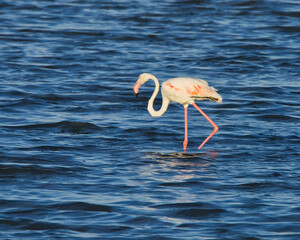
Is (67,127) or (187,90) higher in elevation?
(187,90)

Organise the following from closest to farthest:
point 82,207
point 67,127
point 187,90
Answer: point 82,207, point 187,90, point 67,127

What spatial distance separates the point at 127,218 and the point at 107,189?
1.10 m

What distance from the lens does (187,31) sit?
77.2 ft

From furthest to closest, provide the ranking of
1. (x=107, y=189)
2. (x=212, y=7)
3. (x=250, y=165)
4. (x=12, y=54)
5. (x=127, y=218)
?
1. (x=212, y=7)
2. (x=12, y=54)
3. (x=250, y=165)
4. (x=107, y=189)
5. (x=127, y=218)

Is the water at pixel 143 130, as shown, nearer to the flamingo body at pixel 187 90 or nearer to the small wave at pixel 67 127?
the small wave at pixel 67 127

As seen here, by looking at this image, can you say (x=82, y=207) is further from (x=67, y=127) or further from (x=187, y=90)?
(x=67, y=127)

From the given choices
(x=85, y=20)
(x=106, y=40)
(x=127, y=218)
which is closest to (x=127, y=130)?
(x=127, y=218)

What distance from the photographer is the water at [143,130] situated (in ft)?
27.9

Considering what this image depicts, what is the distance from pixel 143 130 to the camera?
12.9 metres

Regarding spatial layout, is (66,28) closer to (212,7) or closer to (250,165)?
(212,7)

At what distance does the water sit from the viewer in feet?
27.9

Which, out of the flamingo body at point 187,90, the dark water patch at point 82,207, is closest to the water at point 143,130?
the dark water patch at point 82,207

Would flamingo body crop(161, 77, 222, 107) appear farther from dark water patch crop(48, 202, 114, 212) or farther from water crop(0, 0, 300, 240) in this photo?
dark water patch crop(48, 202, 114, 212)

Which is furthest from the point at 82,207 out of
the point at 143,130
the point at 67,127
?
the point at 67,127
